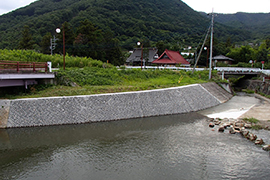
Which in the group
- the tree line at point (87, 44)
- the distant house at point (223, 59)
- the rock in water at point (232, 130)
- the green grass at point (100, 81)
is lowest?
the rock in water at point (232, 130)

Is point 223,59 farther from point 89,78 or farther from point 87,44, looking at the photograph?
point 89,78

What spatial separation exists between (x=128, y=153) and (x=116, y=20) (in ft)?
258

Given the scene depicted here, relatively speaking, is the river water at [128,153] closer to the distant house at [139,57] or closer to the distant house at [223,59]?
the distant house at [139,57]

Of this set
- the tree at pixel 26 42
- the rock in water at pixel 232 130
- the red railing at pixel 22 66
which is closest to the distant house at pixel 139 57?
the tree at pixel 26 42

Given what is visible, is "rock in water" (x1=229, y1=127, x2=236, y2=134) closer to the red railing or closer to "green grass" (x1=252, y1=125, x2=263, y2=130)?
"green grass" (x1=252, y1=125, x2=263, y2=130)

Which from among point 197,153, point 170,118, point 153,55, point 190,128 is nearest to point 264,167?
point 197,153

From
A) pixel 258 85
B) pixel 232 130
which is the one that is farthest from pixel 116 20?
pixel 232 130

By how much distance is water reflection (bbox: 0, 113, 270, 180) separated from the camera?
11.1m

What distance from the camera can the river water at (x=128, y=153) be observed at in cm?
1106

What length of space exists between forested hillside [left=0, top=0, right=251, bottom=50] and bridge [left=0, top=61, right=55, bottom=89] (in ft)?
125

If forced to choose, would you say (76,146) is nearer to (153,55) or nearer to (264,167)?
(264,167)

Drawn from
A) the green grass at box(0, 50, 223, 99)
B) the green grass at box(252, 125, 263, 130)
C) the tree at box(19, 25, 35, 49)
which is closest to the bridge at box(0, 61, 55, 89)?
the green grass at box(0, 50, 223, 99)

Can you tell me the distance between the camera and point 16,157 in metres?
12.7

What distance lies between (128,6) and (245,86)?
72.6 meters
